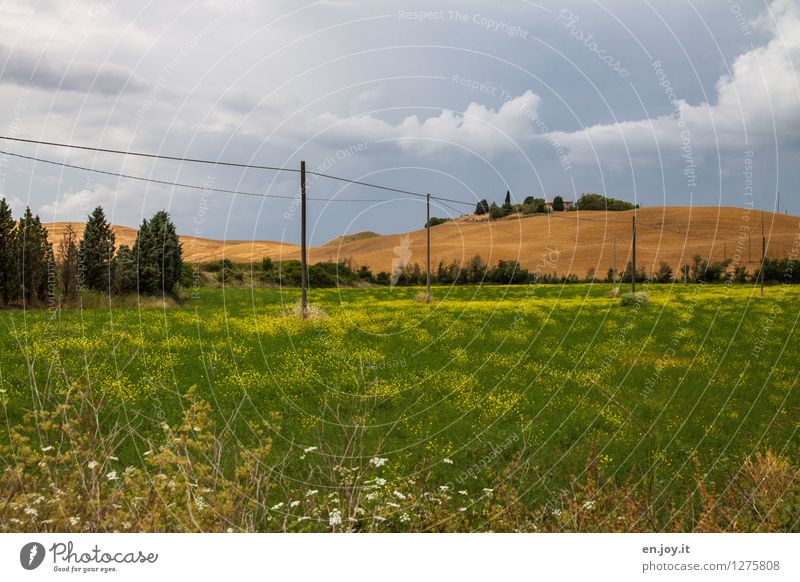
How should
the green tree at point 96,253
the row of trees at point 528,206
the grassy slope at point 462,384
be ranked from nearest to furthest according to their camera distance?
the grassy slope at point 462,384, the row of trees at point 528,206, the green tree at point 96,253

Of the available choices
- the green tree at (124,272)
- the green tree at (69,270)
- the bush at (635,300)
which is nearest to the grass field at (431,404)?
the green tree at (69,270)

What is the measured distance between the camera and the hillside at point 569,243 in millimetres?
85250

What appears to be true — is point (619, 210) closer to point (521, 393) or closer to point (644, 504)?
point (521, 393)

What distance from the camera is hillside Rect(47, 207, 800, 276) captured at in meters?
85.2

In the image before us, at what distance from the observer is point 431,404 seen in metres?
15.6

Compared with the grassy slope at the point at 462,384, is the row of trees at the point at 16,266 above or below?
above

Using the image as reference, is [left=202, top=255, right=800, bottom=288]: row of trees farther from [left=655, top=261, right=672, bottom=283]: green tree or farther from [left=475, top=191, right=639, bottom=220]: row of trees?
[left=475, top=191, right=639, bottom=220]: row of trees

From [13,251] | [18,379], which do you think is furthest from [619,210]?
[18,379]

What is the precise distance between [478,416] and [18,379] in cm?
1160

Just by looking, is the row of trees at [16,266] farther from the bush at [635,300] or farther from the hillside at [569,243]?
the hillside at [569,243]

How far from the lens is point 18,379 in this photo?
16.0m
